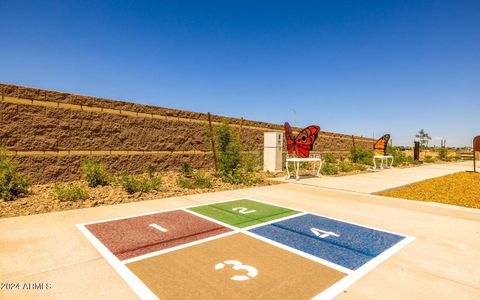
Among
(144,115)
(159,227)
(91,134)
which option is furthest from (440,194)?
(91,134)

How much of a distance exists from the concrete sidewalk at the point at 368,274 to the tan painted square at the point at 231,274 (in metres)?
0.28

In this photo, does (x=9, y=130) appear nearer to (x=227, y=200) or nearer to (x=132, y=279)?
(x=227, y=200)

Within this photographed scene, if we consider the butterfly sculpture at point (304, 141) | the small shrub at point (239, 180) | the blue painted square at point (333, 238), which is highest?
the butterfly sculpture at point (304, 141)

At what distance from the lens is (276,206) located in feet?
20.1

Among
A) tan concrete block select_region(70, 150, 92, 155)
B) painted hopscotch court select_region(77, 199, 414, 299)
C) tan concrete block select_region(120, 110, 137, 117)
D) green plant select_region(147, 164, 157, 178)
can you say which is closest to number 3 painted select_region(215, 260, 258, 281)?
painted hopscotch court select_region(77, 199, 414, 299)

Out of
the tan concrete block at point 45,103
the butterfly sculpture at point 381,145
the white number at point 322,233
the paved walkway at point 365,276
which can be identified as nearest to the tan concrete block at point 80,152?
the tan concrete block at point 45,103

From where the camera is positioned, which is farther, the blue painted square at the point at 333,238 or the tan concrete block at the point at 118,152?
the tan concrete block at the point at 118,152

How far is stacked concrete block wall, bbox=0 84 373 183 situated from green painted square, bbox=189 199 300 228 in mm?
5064

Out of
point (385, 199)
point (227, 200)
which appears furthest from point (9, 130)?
point (385, 199)

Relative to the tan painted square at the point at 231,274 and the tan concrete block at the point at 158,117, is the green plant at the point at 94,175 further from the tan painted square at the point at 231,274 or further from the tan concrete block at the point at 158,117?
the tan painted square at the point at 231,274

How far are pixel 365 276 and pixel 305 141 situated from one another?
27.6 ft

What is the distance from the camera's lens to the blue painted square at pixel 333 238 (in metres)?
3.39

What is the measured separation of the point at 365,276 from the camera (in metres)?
2.86

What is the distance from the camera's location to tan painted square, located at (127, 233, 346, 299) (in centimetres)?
251
